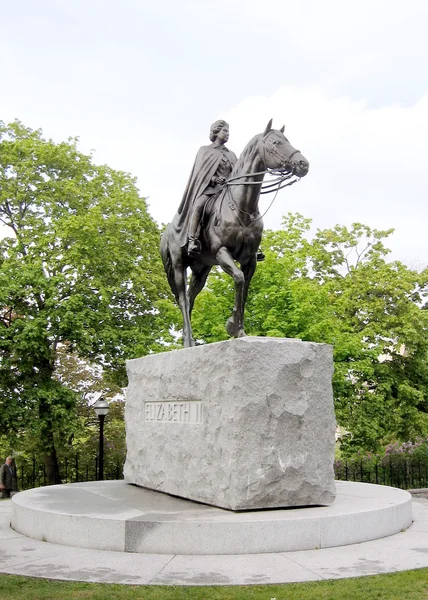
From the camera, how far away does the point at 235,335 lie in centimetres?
952

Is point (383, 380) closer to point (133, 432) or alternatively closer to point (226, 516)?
point (133, 432)

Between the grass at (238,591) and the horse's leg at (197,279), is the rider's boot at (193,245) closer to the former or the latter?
the horse's leg at (197,279)

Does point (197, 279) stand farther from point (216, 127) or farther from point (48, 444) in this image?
point (48, 444)

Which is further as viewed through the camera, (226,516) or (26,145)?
(26,145)

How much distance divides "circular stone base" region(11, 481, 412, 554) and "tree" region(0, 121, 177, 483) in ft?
41.9

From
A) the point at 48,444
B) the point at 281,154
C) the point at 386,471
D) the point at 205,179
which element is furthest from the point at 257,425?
the point at 386,471

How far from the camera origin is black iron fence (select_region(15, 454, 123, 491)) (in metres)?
24.4

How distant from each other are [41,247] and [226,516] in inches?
665

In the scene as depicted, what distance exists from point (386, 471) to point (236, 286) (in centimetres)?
1898

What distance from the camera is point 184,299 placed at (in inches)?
441

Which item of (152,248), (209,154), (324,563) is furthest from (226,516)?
(152,248)

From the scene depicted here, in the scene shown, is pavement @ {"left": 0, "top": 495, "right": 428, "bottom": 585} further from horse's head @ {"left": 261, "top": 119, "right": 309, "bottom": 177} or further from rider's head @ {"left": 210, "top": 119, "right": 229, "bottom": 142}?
rider's head @ {"left": 210, "top": 119, "right": 229, "bottom": 142}

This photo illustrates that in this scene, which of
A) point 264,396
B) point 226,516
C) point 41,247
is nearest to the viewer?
point 226,516

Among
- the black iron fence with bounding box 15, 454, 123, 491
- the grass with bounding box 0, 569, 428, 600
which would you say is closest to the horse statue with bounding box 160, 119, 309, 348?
the grass with bounding box 0, 569, 428, 600
